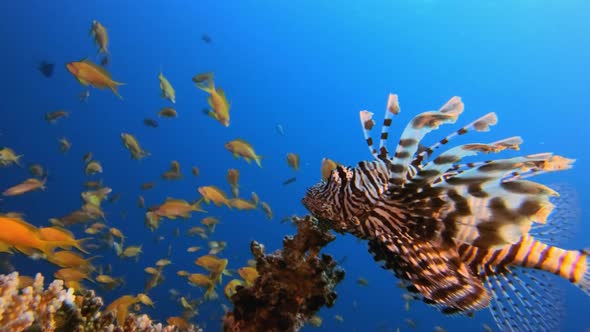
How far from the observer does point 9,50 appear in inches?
1441

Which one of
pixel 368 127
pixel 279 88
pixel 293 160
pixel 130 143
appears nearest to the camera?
pixel 368 127

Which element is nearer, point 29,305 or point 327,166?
point 29,305

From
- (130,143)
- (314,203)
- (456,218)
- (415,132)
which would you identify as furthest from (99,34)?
(456,218)

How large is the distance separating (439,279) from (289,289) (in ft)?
3.03

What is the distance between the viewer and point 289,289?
250cm

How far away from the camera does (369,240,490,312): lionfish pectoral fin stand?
2303 millimetres

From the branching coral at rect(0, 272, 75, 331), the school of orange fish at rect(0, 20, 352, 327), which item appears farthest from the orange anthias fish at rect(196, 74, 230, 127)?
the branching coral at rect(0, 272, 75, 331)

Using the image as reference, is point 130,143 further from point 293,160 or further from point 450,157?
point 450,157

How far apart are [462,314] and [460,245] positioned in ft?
1.41

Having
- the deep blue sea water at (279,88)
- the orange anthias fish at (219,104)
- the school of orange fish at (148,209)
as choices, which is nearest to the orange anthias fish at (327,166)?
the school of orange fish at (148,209)

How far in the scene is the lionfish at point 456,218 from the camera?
2.12 m

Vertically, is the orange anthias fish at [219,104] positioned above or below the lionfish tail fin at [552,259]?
above

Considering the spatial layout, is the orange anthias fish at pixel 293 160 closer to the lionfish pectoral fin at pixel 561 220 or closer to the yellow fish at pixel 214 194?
the yellow fish at pixel 214 194

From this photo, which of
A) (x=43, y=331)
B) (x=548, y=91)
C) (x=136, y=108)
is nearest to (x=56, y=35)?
(x=136, y=108)
